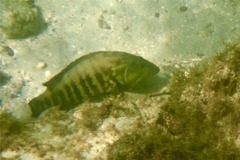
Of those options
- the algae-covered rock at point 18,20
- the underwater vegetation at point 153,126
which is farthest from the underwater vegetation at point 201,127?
the algae-covered rock at point 18,20

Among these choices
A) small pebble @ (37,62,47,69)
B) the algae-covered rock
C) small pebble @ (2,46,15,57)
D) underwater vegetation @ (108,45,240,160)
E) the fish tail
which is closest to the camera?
underwater vegetation @ (108,45,240,160)

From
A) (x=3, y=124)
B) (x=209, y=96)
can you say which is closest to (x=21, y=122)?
(x=3, y=124)

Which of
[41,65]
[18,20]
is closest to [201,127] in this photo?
[41,65]

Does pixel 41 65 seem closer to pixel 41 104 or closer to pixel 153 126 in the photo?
pixel 41 104

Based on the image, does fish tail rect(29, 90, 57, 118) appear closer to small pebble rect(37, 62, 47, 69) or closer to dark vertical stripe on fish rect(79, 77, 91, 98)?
dark vertical stripe on fish rect(79, 77, 91, 98)

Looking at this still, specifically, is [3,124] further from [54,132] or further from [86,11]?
[86,11]

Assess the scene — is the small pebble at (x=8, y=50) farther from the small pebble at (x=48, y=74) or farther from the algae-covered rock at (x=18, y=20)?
the small pebble at (x=48, y=74)

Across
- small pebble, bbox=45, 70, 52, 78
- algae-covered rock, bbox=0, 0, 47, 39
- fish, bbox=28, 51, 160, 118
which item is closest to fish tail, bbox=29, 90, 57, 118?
fish, bbox=28, 51, 160, 118
